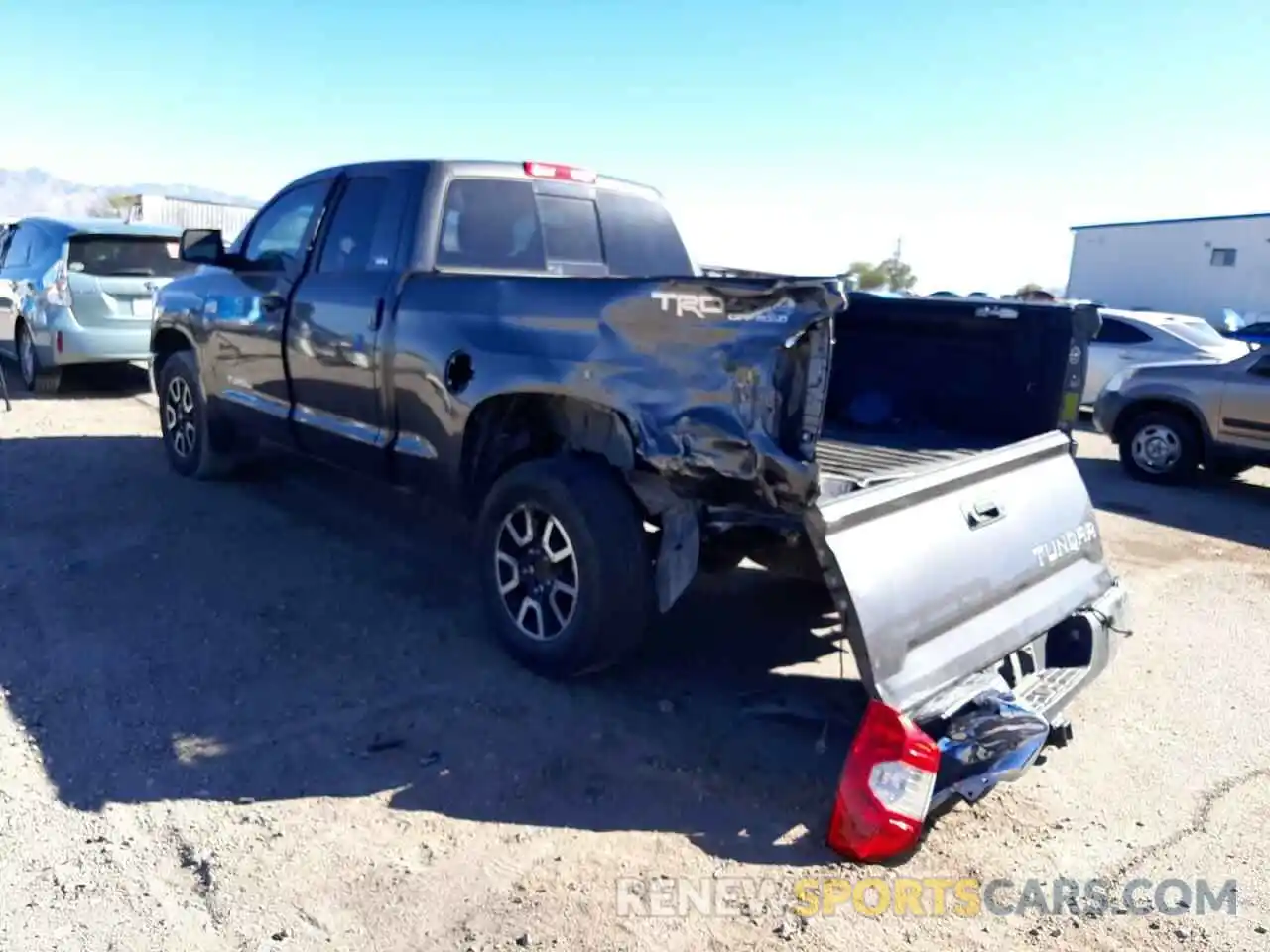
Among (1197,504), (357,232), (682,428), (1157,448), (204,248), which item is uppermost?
(357,232)

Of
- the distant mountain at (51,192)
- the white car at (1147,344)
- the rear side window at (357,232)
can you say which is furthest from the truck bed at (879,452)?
the distant mountain at (51,192)

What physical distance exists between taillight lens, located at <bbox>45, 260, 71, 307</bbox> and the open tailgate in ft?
29.9

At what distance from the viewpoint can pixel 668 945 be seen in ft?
9.05

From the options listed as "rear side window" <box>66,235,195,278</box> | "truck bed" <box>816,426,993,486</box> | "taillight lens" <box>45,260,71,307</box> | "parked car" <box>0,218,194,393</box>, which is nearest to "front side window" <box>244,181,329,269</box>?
"truck bed" <box>816,426,993,486</box>

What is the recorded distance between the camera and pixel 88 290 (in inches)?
391

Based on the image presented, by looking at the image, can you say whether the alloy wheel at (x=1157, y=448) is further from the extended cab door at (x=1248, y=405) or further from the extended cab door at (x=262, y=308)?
the extended cab door at (x=262, y=308)

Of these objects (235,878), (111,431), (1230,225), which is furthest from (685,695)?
(1230,225)

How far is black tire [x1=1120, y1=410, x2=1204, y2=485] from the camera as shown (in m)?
9.48

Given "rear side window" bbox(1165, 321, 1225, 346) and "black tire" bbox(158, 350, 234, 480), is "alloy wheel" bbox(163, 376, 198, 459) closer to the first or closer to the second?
"black tire" bbox(158, 350, 234, 480)

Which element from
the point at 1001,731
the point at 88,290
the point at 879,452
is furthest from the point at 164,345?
the point at 1001,731

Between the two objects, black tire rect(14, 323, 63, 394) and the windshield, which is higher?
the windshield

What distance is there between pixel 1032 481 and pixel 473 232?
2823 mm

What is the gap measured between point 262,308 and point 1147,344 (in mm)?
10581

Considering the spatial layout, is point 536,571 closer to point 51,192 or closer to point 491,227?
point 491,227
